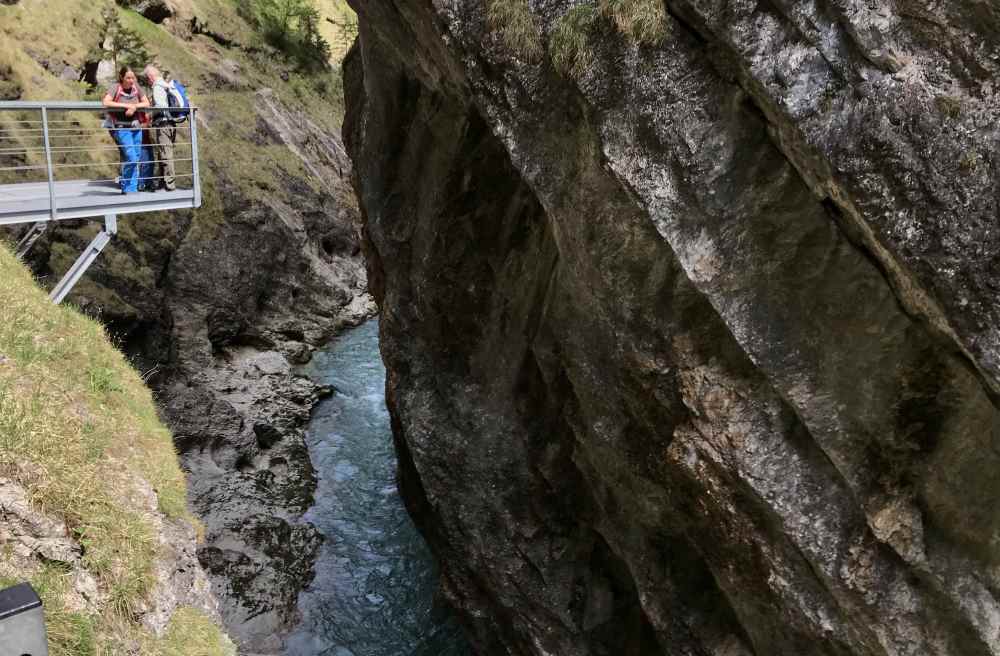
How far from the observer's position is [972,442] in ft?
25.6

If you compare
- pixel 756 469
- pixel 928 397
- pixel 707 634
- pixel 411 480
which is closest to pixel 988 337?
pixel 928 397

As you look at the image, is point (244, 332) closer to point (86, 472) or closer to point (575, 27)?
point (86, 472)

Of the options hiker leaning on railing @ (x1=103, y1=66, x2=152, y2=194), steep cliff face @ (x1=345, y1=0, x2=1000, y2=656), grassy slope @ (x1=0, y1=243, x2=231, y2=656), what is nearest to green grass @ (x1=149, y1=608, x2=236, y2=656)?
grassy slope @ (x1=0, y1=243, x2=231, y2=656)

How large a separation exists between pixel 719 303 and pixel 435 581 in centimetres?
1284

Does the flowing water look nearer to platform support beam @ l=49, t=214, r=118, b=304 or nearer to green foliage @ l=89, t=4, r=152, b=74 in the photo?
platform support beam @ l=49, t=214, r=118, b=304

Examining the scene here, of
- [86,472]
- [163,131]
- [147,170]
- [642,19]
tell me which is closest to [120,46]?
[147,170]

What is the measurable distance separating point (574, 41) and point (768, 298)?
3.80 metres

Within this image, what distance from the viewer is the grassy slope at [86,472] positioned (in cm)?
716

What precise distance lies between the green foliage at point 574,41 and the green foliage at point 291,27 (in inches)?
1444

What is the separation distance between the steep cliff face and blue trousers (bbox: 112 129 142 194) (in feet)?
22.3

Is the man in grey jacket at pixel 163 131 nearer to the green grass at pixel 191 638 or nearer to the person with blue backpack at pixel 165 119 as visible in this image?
the person with blue backpack at pixel 165 119

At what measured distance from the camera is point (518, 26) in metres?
9.42

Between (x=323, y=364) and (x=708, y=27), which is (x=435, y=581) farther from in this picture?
(x=708, y=27)

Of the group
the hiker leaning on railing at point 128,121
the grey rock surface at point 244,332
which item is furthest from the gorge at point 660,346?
the hiker leaning on railing at point 128,121
